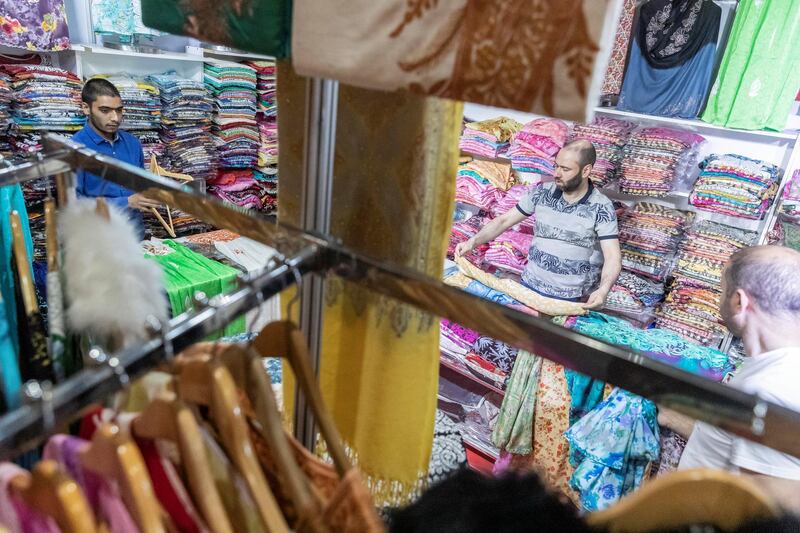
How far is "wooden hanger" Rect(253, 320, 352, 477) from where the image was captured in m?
0.64

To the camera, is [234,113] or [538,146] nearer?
[538,146]

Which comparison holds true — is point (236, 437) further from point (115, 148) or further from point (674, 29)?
point (674, 29)

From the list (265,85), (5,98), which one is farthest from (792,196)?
(5,98)

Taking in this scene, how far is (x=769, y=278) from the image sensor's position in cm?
132

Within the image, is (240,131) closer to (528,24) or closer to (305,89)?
(305,89)

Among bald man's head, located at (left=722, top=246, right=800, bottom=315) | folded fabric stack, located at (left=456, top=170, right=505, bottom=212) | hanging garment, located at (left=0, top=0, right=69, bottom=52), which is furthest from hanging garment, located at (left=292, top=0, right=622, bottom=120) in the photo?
hanging garment, located at (left=0, top=0, right=69, bottom=52)

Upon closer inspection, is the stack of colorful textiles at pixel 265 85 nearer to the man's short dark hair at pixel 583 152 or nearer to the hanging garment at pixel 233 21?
the man's short dark hair at pixel 583 152

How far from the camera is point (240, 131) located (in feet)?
12.2

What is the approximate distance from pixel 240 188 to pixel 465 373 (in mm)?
2340

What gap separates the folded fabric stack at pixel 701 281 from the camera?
236cm

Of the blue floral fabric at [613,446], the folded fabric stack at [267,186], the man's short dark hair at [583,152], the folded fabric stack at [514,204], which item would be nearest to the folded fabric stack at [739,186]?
the man's short dark hair at [583,152]

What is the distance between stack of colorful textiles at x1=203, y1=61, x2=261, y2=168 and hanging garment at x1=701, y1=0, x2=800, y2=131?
285 centimetres

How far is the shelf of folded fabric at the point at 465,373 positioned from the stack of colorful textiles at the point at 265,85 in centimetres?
239

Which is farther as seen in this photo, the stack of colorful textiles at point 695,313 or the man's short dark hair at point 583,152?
the stack of colorful textiles at point 695,313
